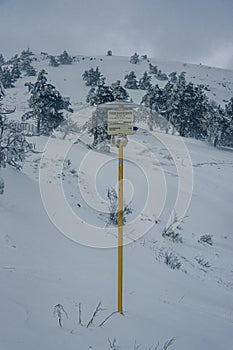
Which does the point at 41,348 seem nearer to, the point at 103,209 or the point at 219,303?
the point at 219,303

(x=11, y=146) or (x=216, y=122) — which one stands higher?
(x=216, y=122)

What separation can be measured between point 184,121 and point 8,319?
131 ft

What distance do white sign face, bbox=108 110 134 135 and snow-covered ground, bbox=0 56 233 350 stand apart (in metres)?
2.47

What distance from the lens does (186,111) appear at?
4119 centimetres

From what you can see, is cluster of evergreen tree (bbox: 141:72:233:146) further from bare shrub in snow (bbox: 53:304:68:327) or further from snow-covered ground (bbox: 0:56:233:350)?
bare shrub in snow (bbox: 53:304:68:327)

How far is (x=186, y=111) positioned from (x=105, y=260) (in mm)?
36138

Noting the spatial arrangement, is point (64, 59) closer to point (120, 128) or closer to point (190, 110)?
point (190, 110)

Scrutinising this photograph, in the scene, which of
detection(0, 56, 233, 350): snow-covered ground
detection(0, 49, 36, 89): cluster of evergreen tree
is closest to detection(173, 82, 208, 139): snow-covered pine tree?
detection(0, 56, 233, 350): snow-covered ground

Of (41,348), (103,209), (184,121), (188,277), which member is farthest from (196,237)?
(184,121)

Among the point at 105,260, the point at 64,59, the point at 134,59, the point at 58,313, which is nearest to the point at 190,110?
the point at 105,260

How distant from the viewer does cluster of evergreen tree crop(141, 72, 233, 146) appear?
4078 centimetres

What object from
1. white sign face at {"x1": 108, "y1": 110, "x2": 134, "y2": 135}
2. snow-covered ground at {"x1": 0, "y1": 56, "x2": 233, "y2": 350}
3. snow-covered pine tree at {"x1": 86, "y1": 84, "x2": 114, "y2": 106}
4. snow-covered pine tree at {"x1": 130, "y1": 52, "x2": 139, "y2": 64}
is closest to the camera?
snow-covered ground at {"x1": 0, "y1": 56, "x2": 233, "y2": 350}

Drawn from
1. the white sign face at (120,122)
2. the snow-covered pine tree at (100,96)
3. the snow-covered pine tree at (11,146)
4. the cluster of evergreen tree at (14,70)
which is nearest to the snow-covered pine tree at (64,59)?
the cluster of evergreen tree at (14,70)

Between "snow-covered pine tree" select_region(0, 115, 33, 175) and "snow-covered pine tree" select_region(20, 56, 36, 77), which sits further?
"snow-covered pine tree" select_region(20, 56, 36, 77)
